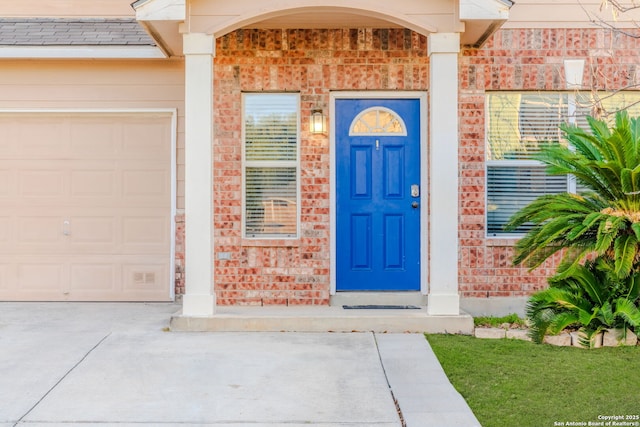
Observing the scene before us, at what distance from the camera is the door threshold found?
7.77 meters

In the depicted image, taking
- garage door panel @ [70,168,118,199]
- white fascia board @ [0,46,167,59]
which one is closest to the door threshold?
garage door panel @ [70,168,118,199]

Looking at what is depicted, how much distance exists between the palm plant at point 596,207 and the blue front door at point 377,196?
4.91ft

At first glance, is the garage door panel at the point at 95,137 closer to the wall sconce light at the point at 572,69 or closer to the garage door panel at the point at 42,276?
the garage door panel at the point at 42,276

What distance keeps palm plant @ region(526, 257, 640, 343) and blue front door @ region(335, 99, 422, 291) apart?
1876mm

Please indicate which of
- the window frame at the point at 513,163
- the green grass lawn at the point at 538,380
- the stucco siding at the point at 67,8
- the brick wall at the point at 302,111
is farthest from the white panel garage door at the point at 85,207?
the green grass lawn at the point at 538,380

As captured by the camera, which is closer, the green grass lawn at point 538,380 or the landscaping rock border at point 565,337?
the green grass lawn at point 538,380

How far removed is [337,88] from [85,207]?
3538 millimetres

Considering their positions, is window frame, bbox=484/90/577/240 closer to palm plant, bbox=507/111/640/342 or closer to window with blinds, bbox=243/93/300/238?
palm plant, bbox=507/111/640/342

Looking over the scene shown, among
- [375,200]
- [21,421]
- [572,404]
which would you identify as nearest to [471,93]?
[375,200]

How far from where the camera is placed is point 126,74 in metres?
8.48

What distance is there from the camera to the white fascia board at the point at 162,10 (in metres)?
6.55

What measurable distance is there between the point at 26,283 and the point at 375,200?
4527mm

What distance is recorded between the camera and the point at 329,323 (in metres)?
6.80

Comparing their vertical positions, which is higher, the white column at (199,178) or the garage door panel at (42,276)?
the white column at (199,178)
